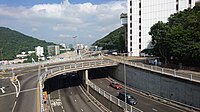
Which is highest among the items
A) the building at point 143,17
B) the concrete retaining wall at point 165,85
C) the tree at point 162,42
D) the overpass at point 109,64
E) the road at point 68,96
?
the building at point 143,17

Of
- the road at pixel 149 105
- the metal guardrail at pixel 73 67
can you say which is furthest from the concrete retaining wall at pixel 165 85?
the metal guardrail at pixel 73 67

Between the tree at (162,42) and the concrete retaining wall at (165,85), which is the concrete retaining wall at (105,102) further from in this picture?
the tree at (162,42)

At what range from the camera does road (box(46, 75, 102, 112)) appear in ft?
154

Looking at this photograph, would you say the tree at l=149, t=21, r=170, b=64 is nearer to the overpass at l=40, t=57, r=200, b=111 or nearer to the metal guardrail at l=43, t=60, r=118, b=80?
the overpass at l=40, t=57, r=200, b=111

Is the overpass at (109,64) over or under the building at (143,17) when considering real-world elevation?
under

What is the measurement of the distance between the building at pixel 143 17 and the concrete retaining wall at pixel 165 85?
44.2 meters

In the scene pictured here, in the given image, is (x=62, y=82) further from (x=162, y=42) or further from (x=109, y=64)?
(x=162, y=42)

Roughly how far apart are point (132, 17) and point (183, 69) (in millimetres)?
61879

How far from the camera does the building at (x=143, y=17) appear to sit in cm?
9544

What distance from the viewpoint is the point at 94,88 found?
53188 mm

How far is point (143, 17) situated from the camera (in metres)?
104

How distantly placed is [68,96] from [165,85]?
2588 centimetres

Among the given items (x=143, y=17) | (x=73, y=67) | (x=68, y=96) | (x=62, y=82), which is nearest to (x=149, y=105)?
A: (x=68, y=96)

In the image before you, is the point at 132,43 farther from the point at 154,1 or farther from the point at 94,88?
the point at 94,88
